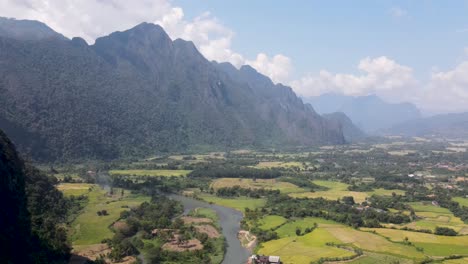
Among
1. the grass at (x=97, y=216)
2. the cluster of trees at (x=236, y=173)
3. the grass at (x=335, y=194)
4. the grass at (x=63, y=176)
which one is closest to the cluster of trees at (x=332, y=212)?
the grass at (x=335, y=194)

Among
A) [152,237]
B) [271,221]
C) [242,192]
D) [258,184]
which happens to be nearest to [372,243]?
[271,221]

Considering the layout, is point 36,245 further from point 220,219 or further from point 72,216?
point 220,219

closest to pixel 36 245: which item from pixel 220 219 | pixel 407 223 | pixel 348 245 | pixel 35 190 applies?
pixel 35 190

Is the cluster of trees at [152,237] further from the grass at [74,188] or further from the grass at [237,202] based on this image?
the grass at [74,188]

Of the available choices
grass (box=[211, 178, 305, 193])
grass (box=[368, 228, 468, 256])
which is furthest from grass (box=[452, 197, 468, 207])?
grass (box=[211, 178, 305, 193])

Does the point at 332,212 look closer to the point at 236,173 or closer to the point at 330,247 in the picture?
the point at 330,247

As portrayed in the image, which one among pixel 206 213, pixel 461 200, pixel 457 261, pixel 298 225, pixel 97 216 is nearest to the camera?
pixel 457 261

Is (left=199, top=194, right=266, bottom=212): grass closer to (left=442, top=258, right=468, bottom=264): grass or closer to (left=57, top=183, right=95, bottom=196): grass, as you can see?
(left=57, top=183, right=95, bottom=196): grass
